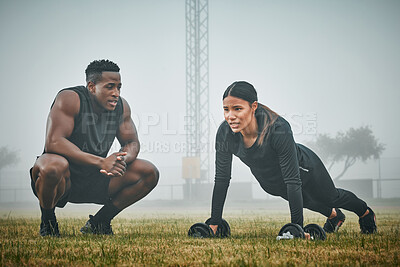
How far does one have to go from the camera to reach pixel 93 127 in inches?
195

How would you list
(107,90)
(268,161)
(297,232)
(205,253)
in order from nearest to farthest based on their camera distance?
(205,253) → (297,232) → (268,161) → (107,90)

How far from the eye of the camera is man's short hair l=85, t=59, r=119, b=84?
4.93m

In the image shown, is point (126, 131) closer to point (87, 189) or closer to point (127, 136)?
point (127, 136)

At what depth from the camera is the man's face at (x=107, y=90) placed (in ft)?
16.1

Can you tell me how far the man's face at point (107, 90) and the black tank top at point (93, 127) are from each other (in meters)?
0.10

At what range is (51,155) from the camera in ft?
14.8

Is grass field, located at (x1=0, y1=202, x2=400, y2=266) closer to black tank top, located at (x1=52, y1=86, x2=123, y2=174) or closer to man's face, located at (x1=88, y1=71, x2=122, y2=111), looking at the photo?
black tank top, located at (x1=52, y1=86, x2=123, y2=174)

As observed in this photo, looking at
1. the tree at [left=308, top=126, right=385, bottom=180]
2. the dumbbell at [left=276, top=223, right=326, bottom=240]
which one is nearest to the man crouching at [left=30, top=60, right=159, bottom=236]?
the dumbbell at [left=276, top=223, right=326, bottom=240]

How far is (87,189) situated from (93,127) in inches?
28.6

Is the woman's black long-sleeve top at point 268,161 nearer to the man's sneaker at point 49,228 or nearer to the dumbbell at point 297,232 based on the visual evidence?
the dumbbell at point 297,232

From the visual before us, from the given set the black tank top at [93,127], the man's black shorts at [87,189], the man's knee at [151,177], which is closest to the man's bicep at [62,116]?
the black tank top at [93,127]

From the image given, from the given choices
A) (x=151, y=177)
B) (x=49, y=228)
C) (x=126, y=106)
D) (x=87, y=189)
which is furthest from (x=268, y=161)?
(x=49, y=228)

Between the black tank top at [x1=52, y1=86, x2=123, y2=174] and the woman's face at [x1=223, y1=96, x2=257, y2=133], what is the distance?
1.48 m

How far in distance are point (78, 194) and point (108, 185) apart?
353mm
